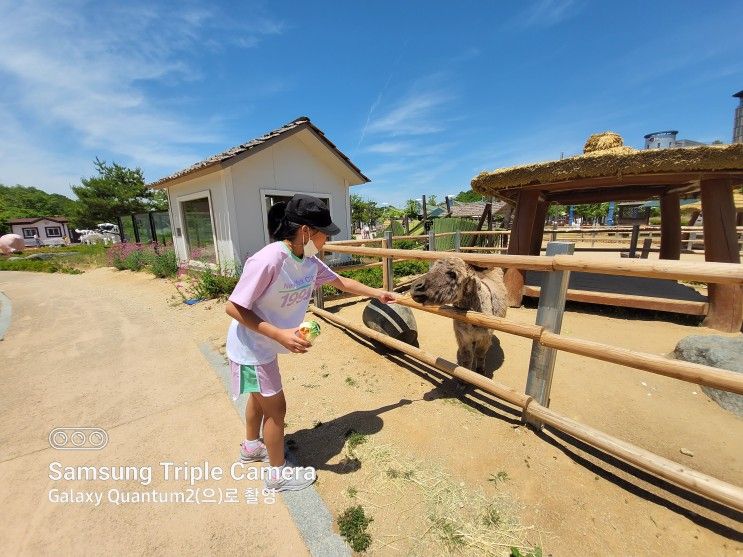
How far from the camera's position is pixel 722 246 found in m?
4.85

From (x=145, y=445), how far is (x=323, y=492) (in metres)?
1.70

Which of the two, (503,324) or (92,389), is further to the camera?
(92,389)

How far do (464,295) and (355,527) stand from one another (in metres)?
1.98

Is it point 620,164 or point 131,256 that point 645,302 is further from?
point 131,256

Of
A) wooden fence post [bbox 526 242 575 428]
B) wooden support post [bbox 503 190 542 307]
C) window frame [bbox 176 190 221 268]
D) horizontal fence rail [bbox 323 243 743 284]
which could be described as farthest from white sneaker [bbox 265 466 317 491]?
window frame [bbox 176 190 221 268]

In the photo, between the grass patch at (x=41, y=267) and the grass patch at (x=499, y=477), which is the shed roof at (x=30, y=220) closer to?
the grass patch at (x=41, y=267)

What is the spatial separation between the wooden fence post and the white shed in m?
7.96

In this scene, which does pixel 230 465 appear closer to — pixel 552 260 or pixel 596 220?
pixel 552 260

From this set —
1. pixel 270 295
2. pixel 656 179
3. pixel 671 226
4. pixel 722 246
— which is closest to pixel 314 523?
pixel 270 295

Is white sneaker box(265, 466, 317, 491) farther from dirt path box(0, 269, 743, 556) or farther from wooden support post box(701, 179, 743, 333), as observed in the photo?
wooden support post box(701, 179, 743, 333)

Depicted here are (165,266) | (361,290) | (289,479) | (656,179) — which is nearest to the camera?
(289,479)

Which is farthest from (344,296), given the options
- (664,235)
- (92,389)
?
(664,235)

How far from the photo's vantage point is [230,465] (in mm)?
2418

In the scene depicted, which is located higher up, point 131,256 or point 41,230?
point 41,230
